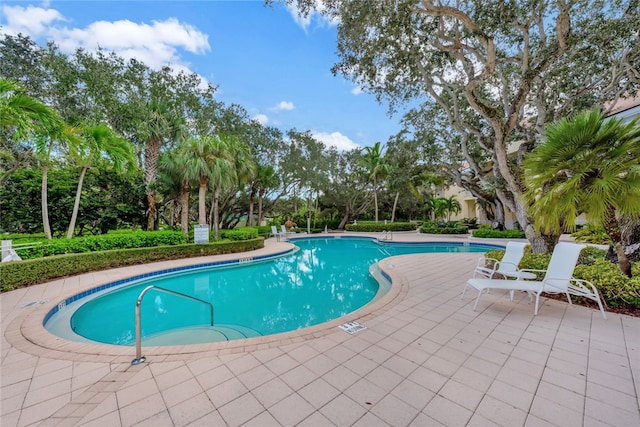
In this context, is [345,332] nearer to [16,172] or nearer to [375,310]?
[375,310]

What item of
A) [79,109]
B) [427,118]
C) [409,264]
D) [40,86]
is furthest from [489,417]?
[40,86]

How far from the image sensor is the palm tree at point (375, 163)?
2105cm

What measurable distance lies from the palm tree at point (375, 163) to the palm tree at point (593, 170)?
55.4ft

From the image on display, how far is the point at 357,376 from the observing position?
2.37 metres

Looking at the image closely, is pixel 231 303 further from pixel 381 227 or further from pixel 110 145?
pixel 381 227

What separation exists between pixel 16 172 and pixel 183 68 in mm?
8369

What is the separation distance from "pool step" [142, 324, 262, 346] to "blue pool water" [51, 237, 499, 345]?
0.05 feet

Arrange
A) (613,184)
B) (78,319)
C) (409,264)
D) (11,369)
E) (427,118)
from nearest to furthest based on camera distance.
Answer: (11,369) < (613,184) < (78,319) < (409,264) < (427,118)

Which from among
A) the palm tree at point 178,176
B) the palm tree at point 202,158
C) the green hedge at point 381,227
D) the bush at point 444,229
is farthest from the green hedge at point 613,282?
the green hedge at point 381,227

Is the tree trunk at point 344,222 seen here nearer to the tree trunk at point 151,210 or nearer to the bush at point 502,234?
the bush at point 502,234

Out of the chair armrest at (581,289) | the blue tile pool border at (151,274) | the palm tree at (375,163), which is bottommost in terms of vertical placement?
the blue tile pool border at (151,274)

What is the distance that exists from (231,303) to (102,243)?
207 inches

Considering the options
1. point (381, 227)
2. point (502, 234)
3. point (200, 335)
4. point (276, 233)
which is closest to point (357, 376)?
point (200, 335)

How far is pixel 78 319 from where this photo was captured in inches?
180
